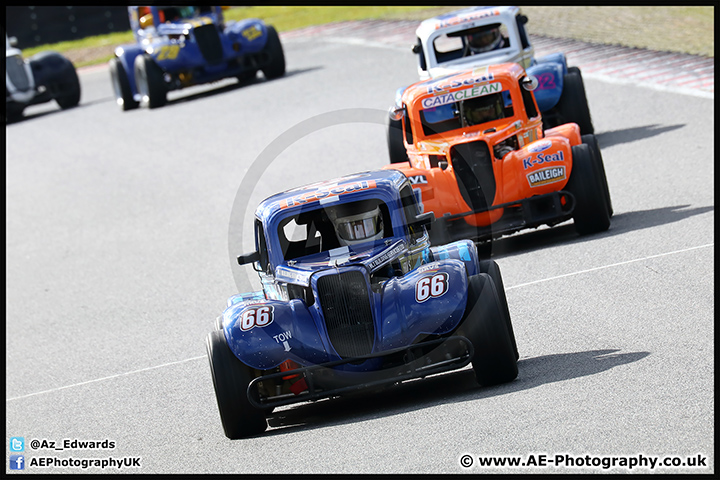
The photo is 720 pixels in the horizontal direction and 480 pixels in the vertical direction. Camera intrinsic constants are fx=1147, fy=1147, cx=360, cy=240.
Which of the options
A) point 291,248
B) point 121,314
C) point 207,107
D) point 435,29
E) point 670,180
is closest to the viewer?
point 291,248

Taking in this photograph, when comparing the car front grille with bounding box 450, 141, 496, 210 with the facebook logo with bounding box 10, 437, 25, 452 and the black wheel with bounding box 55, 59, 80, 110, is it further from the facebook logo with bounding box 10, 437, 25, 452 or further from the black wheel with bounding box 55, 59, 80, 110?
the black wheel with bounding box 55, 59, 80, 110

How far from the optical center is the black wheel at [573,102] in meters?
14.9

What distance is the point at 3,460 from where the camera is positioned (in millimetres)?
7848

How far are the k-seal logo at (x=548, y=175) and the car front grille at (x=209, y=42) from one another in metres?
13.5

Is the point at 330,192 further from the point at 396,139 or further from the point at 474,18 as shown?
the point at 474,18

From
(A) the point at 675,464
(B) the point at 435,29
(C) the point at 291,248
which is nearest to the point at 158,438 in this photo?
(C) the point at 291,248

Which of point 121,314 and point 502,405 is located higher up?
point 502,405

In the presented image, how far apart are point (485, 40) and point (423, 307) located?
10.1m

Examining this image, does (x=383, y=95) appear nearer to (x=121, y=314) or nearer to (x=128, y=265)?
(x=128, y=265)

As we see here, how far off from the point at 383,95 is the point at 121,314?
994 centimetres

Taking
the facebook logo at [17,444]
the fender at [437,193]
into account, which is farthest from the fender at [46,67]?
the facebook logo at [17,444]

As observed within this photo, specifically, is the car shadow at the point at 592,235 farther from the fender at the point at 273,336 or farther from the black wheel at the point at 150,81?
the black wheel at the point at 150,81

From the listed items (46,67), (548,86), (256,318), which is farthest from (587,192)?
(46,67)

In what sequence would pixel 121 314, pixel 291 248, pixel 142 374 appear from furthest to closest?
pixel 121 314 → pixel 142 374 → pixel 291 248
